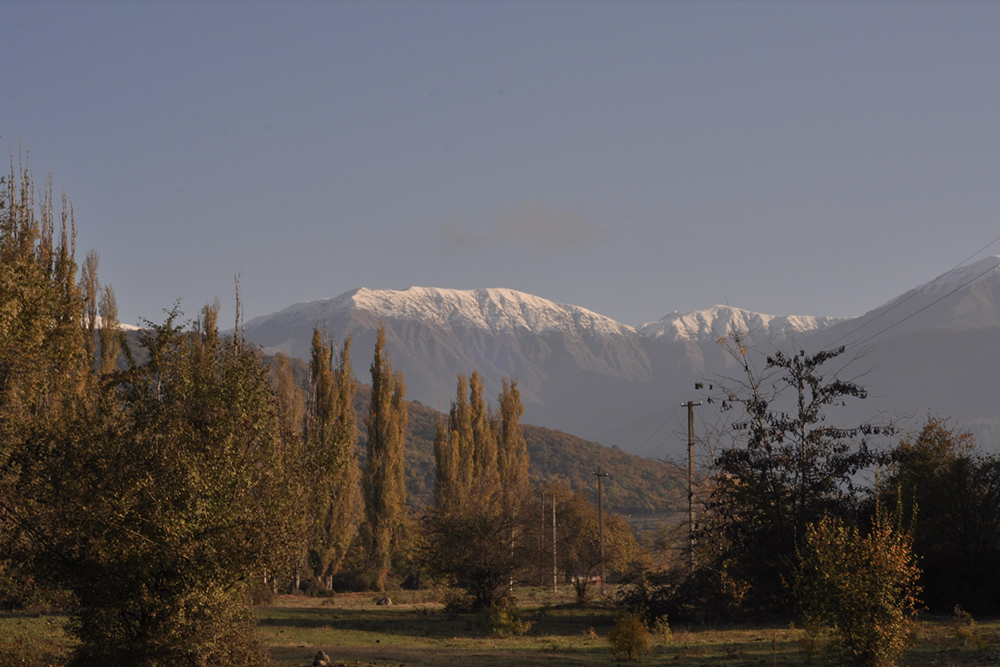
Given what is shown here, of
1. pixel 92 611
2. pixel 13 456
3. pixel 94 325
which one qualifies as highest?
pixel 94 325

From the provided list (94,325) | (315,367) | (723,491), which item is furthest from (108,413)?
(315,367)

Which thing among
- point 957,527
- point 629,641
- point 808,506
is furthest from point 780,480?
point 629,641

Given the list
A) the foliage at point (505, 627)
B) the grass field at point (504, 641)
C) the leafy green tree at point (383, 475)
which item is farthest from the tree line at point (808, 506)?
the leafy green tree at point (383, 475)

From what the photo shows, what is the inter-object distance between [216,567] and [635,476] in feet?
429

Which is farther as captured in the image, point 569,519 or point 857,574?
point 569,519

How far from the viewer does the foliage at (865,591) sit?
55.3 ft

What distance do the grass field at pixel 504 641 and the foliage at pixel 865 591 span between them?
1.91 metres

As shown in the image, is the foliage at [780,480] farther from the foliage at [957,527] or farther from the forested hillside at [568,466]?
the forested hillside at [568,466]

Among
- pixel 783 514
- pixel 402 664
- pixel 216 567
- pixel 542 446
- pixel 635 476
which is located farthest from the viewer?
pixel 542 446

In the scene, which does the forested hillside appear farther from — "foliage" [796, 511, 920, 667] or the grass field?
"foliage" [796, 511, 920, 667]

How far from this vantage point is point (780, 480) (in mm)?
33125

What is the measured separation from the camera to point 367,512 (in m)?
62.3

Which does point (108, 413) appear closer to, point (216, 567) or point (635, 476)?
point (216, 567)

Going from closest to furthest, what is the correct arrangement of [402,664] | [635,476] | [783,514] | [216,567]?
[216,567]
[402,664]
[783,514]
[635,476]
